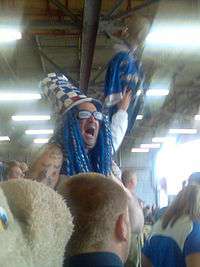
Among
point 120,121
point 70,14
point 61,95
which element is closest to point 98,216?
point 61,95

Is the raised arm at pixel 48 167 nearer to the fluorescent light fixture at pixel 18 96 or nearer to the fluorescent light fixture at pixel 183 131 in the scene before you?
the fluorescent light fixture at pixel 18 96

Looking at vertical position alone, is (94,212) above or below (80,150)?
below

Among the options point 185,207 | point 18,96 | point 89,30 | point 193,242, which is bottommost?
point 193,242

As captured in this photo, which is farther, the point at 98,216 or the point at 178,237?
the point at 178,237

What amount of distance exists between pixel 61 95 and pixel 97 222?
2.21ft

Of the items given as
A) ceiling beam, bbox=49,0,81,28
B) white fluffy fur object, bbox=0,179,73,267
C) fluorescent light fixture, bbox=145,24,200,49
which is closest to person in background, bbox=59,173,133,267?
white fluffy fur object, bbox=0,179,73,267

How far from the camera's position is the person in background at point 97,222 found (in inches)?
33.7

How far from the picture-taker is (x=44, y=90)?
5.27 ft

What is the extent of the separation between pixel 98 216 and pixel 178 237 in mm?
1607

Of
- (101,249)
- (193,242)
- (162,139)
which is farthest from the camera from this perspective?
(162,139)

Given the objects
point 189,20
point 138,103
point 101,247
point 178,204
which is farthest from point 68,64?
point 101,247

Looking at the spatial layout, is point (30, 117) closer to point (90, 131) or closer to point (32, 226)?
point (90, 131)

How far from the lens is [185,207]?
2.54 meters

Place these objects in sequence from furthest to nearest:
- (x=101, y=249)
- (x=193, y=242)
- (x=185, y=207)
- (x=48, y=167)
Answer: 1. (x=185, y=207)
2. (x=193, y=242)
3. (x=48, y=167)
4. (x=101, y=249)
